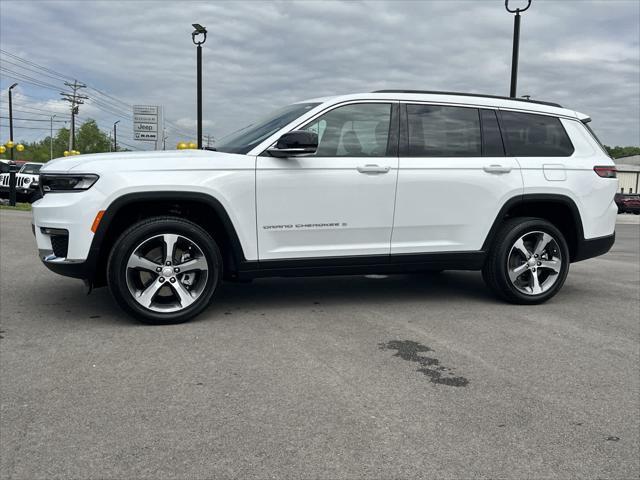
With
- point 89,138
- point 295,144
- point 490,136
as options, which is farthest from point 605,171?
point 89,138

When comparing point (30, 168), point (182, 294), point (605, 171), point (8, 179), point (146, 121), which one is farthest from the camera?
point (146, 121)

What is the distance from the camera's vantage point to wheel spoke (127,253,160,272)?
452 centimetres

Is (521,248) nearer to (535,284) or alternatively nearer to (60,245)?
(535,284)

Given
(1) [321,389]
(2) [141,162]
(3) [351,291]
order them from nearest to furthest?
(1) [321,389]
(2) [141,162]
(3) [351,291]

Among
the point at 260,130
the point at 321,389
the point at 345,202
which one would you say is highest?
the point at 260,130

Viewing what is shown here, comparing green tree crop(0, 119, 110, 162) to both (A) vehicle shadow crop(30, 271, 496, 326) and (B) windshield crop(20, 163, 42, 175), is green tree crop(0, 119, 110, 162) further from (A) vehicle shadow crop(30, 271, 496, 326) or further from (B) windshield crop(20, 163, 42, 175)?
(A) vehicle shadow crop(30, 271, 496, 326)

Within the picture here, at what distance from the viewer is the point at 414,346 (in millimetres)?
4254

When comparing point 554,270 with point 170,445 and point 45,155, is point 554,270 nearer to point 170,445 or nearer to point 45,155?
point 170,445

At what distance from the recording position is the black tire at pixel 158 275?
4.48 m

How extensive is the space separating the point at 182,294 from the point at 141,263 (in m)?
0.39

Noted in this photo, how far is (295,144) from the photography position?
4660 mm

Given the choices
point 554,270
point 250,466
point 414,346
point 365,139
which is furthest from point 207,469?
point 554,270

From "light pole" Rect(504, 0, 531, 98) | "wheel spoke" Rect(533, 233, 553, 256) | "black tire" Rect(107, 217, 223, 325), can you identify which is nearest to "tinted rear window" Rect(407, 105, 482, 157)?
"wheel spoke" Rect(533, 233, 553, 256)

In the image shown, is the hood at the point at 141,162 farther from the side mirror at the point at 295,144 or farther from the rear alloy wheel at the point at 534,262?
the rear alloy wheel at the point at 534,262
